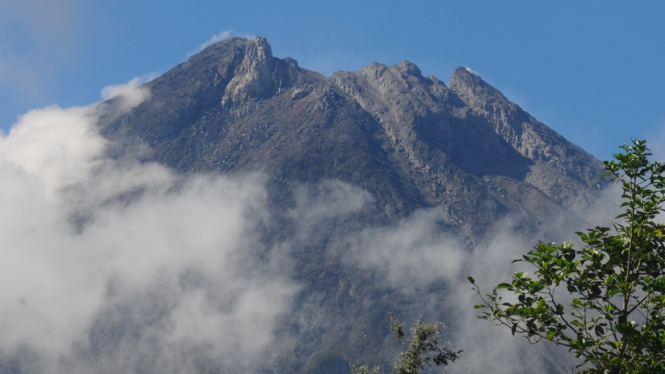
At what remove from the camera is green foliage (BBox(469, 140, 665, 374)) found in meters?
20.1

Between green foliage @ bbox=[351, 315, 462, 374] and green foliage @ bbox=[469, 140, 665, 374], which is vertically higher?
green foliage @ bbox=[351, 315, 462, 374]

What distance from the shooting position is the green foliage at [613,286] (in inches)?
792

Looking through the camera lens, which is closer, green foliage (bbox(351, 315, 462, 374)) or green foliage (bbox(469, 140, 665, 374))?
green foliage (bbox(469, 140, 665, 374))

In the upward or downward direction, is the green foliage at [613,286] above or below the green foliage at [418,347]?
below

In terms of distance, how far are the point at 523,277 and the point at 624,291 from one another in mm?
2823

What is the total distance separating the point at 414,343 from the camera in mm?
47312

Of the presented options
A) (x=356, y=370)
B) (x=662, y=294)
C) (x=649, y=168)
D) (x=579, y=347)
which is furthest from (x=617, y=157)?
(x=356, y=370)

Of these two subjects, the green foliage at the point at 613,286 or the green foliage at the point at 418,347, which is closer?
the green foliage at the point at 613,286

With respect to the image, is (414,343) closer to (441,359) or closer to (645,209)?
(441,359)

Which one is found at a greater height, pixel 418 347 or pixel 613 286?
pixel 418 347

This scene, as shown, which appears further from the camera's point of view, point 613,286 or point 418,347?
point 418,347

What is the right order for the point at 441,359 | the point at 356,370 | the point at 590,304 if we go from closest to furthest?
the point at 590,304
the point at 441,359
the point at 356,370

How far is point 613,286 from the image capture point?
20.7 metres

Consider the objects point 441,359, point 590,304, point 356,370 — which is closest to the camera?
point 590,304
